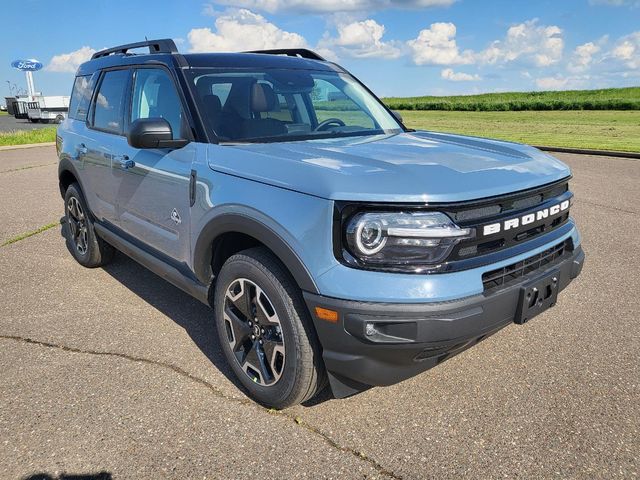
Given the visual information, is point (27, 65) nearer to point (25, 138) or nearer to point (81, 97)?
point (25, 138)

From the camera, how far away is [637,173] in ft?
36.1

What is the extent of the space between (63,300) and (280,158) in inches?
108

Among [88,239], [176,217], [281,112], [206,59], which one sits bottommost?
[88,239]

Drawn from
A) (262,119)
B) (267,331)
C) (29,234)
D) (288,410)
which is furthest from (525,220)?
(29,234)

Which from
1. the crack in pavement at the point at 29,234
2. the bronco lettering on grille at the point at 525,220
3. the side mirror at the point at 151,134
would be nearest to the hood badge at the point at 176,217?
the side mirror at the point at 151,134

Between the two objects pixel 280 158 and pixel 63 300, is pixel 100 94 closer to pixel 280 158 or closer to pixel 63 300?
pixel 63 300

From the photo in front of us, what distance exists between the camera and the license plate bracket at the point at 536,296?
2492 mm

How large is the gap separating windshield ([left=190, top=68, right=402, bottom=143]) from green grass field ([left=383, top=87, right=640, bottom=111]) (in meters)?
46.9

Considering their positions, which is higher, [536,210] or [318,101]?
[318,101]

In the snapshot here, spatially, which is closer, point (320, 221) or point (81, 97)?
point (320, 221)

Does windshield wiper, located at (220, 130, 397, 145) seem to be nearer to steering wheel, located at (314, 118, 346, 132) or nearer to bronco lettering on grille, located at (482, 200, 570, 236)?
steering wheel, located at (314, 118, 346, 132)

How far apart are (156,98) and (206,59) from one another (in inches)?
17.9

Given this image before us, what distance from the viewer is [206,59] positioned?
3.55 meters

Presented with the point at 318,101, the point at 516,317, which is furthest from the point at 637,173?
the point at 516,317
